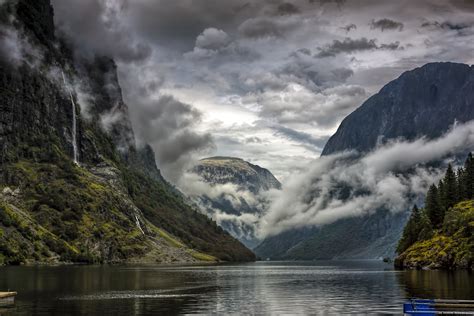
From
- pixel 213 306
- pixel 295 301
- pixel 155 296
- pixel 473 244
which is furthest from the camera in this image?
pixel 473 244

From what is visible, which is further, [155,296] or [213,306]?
[155,296]

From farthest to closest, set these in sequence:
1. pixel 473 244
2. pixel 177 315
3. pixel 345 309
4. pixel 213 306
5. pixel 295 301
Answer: pixel 473 244, pixel 295 301, pixel 213 306, pixel 345 309, pixel 177 315

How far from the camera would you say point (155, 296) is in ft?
364

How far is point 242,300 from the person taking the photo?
349 feet

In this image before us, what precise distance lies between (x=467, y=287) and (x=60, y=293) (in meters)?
87.4

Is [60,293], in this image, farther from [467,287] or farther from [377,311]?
[467,287]

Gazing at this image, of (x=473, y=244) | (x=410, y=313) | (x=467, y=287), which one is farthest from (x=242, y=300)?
(x=473, y=244)

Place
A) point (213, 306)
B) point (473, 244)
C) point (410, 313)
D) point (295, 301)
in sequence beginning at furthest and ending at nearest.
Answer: point (473, 244), point (295, 301), point (213, 306), point (410, 313)

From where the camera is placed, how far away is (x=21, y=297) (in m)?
105

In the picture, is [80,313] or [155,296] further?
[155,296]

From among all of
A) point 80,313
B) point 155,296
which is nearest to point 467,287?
point 155,296

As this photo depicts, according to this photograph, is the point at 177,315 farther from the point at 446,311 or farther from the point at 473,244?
the point at 473,244

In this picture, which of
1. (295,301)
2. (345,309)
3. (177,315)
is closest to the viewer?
(177,315)

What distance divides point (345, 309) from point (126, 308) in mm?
35295
